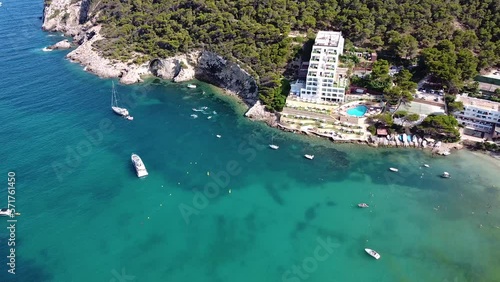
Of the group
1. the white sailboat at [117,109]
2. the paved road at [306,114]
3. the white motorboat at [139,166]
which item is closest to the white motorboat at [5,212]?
the white motorboat at [139,166]

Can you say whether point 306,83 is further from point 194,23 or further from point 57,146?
point 57,146

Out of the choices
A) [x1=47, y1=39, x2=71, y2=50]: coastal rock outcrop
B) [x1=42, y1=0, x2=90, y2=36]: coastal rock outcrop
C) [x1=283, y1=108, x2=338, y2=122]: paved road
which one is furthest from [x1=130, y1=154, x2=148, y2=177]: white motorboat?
[x1=42, y1=0, x2=90, y2=36]: coastal rock outcrop

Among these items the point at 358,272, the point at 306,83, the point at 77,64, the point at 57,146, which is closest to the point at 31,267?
the point at 57,146

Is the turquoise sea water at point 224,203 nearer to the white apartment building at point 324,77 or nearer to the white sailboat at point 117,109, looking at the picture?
the white sailboat at point 117,109

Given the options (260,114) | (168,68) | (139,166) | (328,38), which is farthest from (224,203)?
(168,68)

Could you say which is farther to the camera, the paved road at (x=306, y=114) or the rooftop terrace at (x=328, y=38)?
the rooftop terrace at (x=328, y=38)

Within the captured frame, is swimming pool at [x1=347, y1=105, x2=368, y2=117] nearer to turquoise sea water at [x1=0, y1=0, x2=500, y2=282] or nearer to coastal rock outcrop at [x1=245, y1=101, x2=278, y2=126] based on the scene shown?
turquoise sea water at [x1=0, y1=0, x2=500, y2=282]
